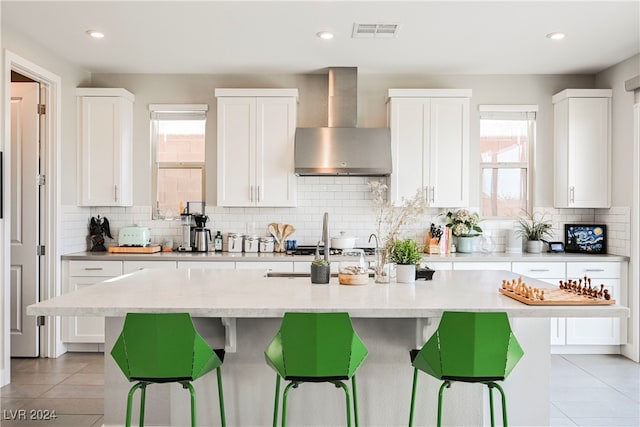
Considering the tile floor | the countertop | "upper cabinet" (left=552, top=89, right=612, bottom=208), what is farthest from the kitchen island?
"upper cabinet" (left=552, top=89, right=612, bottom=208)

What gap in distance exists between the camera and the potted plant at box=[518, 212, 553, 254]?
5.09m

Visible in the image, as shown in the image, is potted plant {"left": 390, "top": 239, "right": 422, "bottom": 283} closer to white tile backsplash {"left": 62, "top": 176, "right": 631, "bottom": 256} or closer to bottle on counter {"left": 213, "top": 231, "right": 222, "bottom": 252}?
white tile backsplash {"left": 62, "top": 176, "right": 631, "bottom": 256}

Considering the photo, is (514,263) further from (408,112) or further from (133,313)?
(133,313)

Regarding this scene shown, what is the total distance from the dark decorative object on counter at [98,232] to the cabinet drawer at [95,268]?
0.46 m

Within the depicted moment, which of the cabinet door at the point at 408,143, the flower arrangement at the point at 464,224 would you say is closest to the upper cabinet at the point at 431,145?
the cabinet door at the point at 408,143

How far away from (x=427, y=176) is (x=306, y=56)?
5.36 ft

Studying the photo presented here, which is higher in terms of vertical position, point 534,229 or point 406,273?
point 534,229

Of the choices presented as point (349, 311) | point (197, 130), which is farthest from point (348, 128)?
point (349, 311)

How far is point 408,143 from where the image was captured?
4973 mm

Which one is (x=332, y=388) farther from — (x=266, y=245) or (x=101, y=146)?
(x=101, y=146)

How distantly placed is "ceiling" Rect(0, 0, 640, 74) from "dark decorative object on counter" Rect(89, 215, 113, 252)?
1.54 meters

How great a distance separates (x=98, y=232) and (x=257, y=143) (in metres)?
1.86

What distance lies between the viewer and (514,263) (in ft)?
15.4

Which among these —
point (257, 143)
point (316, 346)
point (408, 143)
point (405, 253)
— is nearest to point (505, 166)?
point (408, 143)
